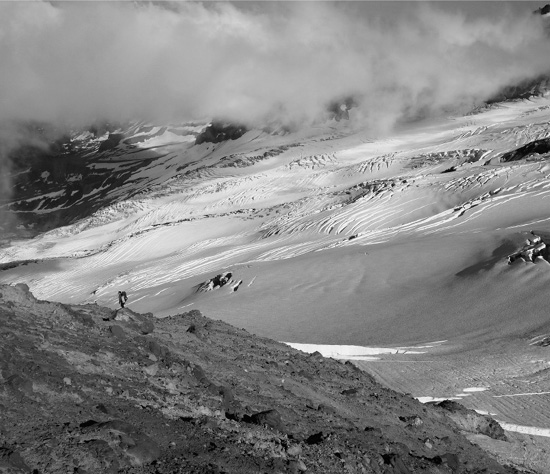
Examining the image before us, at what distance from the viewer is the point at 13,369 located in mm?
8484

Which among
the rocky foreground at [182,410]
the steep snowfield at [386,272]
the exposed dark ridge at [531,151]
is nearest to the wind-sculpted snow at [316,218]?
the steep snowfield at [386,272]

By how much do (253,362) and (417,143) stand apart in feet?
536

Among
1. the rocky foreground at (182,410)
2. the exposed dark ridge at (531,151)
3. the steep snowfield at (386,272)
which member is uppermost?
the rocky foreground at (182,410)

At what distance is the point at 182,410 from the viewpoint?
903cm

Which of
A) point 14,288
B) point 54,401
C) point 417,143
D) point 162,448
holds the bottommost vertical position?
point 417,143

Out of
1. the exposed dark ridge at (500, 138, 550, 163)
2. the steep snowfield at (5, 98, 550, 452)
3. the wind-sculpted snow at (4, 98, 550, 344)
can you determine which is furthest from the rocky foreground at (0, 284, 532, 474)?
the exposed dark ridge at (500, 138, 550, 163)

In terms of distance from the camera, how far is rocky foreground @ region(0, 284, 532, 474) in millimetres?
7594

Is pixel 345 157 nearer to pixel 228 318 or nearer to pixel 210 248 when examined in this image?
pixel 210 248

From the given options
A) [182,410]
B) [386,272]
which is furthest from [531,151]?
[182,410]

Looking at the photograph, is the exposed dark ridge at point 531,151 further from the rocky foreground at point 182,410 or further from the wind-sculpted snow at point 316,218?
the rocky foreground at point 182,410

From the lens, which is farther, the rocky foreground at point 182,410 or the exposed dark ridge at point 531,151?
the exposed dark ridge at point 531,151

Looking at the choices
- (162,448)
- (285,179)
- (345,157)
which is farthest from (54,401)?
(345,157)

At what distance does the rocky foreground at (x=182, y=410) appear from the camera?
24.9 ft

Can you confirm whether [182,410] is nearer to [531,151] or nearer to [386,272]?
[386,272]
